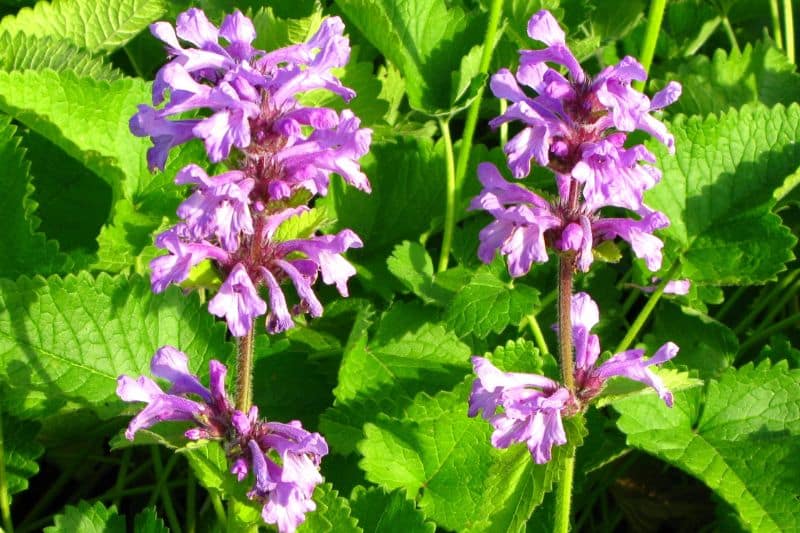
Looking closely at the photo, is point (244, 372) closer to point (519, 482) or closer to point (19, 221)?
point (519, 482)

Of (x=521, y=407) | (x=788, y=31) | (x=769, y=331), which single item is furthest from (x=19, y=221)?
(x=788, y=31)

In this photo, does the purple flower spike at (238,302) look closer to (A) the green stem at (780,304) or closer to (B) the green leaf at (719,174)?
(B) the green leaf at (719,174)

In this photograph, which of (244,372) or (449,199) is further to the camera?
(449,199)

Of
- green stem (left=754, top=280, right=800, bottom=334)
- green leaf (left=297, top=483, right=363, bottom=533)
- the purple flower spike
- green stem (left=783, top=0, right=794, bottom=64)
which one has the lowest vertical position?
green stem (left=754, top=280, right=800, bottom=334)

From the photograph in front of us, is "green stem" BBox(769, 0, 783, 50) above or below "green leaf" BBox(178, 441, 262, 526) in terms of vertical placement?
above

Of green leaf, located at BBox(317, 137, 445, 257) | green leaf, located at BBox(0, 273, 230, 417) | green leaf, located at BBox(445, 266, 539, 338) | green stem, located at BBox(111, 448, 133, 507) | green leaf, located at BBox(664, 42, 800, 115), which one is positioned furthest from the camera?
green leaf, located at BBox(664, 42, 800, 115)

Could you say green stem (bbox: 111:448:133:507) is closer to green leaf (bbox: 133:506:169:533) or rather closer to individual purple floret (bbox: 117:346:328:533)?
green leaf (bbox: 133:506:169:533)

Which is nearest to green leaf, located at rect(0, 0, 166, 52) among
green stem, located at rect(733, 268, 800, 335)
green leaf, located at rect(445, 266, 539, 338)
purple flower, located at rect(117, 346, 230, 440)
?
green leaf, located at rect(445, 266, 539, 338)
